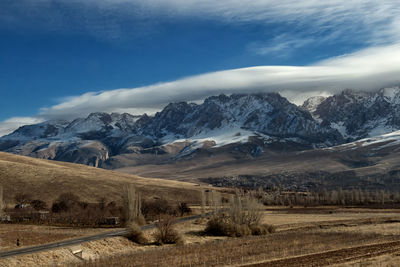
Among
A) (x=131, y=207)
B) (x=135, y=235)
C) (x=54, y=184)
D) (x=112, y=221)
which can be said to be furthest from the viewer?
(x=54, y=184)

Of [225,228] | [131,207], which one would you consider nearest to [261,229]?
[225,228]

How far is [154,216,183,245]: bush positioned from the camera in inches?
2817

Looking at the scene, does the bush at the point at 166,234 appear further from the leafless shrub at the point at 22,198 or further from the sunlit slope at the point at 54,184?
the leafless shrub at the point at 22,198

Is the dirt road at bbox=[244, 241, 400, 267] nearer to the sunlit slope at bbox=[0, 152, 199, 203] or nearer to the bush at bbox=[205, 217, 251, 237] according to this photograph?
the bush at bbox=[205, 217, 251, 237]

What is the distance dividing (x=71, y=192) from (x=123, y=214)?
73.3 metres

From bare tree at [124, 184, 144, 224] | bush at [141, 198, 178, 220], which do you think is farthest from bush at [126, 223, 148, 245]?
bush at [141, 198, 178, 220]

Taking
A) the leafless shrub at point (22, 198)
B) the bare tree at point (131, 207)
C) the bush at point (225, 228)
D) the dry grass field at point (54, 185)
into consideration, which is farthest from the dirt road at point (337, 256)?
the leafless shrub at point (22, 198)

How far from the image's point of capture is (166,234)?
235 ft

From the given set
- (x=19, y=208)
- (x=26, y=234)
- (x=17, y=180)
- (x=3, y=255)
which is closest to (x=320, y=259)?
(x=3, y=255)

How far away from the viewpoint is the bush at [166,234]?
7156 centimetres

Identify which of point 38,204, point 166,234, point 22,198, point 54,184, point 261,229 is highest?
point 54,184

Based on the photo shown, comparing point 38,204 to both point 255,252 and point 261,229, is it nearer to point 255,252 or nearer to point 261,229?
point 261,229

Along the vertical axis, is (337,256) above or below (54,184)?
below

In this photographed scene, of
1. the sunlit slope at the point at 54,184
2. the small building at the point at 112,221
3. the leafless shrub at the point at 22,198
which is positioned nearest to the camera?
the small building at the point at 112,221
